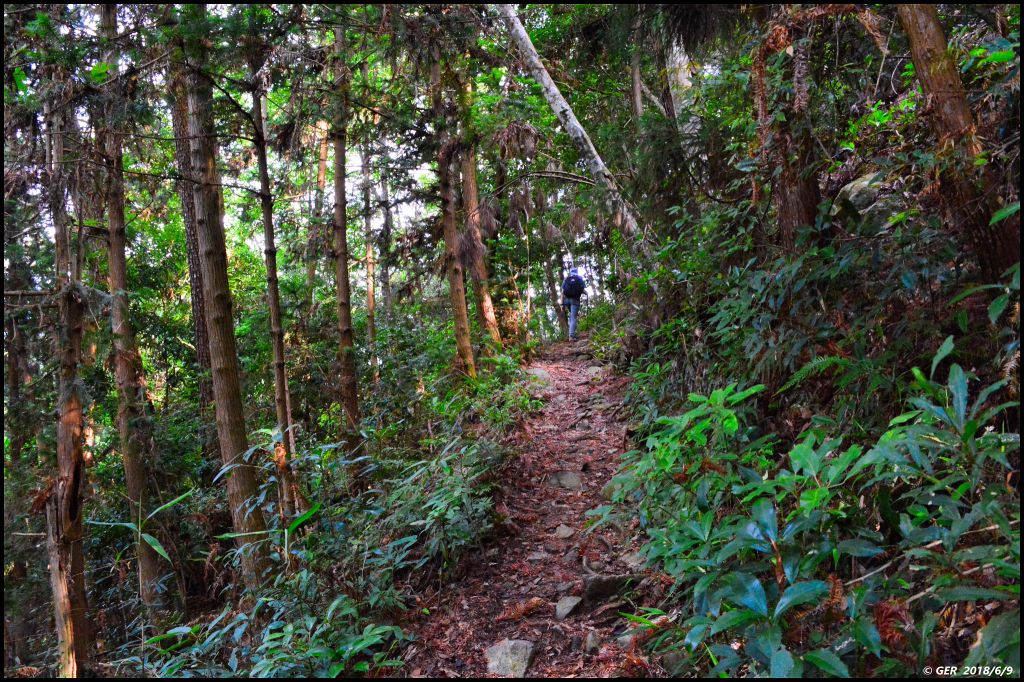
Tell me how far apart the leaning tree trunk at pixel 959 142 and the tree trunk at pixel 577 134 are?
179 inches

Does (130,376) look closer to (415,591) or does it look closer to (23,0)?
(23,0)

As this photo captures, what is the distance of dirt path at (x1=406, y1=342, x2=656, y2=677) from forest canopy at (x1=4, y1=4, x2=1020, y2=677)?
33 mm

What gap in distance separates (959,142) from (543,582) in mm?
3840

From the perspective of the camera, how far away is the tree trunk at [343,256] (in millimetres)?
7055

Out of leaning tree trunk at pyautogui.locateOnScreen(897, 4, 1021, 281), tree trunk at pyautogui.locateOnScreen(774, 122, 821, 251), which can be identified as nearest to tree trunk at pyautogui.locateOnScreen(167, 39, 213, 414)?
tree trunk at pyautogui.locateOnScreen(774, 122, 821, 251)

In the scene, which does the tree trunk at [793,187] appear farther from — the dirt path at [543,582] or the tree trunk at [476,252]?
the tree trunk at [476,252]

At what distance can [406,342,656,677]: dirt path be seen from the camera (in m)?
3.47

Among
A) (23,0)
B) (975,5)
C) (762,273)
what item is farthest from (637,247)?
(23,0)

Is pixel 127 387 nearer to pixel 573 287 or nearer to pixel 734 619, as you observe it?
pixel 734 619

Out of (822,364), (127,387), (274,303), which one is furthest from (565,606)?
(127,387)

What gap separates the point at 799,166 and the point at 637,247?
3402 mm

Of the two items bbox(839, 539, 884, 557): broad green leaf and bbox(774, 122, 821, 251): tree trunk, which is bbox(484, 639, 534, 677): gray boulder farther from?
bbox(774, 122, 821, 251): tree trunk

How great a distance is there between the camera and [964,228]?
3.05 meters

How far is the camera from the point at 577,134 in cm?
774
